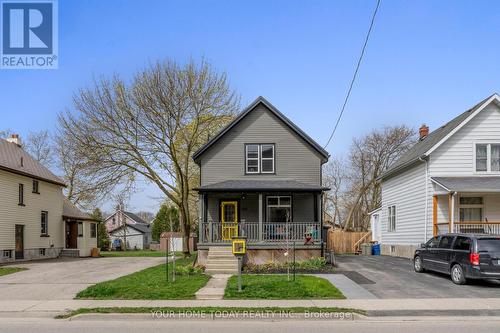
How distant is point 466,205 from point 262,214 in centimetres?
1014

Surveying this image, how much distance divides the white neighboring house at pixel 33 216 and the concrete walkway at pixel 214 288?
657 inches

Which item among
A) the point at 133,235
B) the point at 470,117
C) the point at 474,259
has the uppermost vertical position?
the point at 470,117

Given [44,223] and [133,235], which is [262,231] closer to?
[44,223]

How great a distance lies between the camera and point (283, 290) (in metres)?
13.2

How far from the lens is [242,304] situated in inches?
464

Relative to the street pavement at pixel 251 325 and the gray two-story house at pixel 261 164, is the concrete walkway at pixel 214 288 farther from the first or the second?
the gray two-story house at pixel 261 164

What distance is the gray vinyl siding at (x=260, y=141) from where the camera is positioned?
81.9 ft

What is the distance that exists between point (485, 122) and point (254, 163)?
38.4ft

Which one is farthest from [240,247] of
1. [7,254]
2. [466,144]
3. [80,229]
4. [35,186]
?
[80,229]

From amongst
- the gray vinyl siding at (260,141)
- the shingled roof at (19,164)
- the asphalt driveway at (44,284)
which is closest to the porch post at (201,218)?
the gray vinyl siding at (260,141)

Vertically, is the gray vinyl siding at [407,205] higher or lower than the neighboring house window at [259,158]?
lower

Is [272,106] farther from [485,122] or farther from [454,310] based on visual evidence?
[454,310]

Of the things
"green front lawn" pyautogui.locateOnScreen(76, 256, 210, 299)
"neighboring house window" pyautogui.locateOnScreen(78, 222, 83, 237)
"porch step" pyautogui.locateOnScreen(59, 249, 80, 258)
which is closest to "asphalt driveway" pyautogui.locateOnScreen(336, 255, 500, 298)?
"green front lawn" pyautogui.locateOnScreen(76, 256, 210, 299)

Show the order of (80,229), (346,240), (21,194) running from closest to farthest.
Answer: (21,194) → (346,240) → (80,229)
